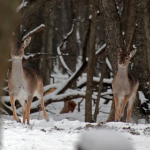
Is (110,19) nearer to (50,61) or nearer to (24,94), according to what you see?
(24,94)

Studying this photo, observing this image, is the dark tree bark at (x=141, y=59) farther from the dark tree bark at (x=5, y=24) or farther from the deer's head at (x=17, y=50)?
the dark tree bark at (x=5, y=24)

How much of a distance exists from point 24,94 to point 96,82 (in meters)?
7.01

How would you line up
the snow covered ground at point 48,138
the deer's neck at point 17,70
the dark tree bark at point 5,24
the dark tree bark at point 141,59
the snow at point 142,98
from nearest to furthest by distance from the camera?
the dark tree bark at point 5,24 < the snow covered ground at point 48,138 < the deer's neck at point 17,70 < the dark tree bark at point 141,59 < the snow at point 142,98

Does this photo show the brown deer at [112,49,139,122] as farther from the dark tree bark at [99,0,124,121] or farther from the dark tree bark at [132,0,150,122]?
the dark tree bark at [132,0,150,122]


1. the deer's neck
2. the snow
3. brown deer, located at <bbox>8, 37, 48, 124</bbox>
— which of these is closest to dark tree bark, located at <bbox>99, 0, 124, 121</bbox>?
the snow

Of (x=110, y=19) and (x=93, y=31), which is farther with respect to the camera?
(x=93, y=31)

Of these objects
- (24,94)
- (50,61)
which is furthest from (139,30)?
(50,61)

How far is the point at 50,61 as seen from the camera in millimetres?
22047

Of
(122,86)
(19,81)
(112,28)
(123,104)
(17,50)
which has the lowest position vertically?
(123,104)

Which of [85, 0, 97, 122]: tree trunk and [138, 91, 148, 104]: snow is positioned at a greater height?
[85, 0, 97, 122]: tree trunk

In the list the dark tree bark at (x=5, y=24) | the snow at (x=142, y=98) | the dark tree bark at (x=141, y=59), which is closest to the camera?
the dark tree bark at (x=5, y=24)

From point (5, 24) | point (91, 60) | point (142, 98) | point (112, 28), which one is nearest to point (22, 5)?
point (91, 60)

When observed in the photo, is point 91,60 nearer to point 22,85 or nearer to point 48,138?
point 22,85

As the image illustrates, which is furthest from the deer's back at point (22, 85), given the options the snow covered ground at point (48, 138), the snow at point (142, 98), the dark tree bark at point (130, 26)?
the snow at point (142, 98)
